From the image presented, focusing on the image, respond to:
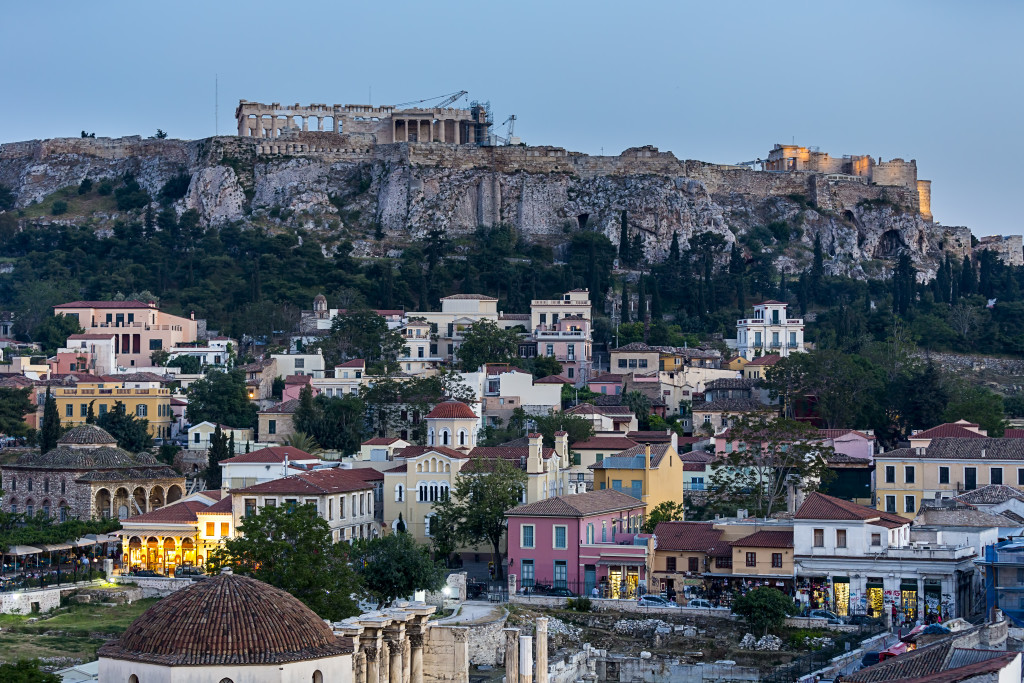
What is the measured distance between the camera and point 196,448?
272ft

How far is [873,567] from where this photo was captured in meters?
55.9

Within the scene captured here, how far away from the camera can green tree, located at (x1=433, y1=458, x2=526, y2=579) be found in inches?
2552

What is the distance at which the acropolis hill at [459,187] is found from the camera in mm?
128750

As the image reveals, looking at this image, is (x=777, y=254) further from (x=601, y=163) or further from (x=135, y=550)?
(x=135, y=550)

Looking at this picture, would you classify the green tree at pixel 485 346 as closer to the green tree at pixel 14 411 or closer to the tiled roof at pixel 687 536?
the green tree at pixel 14 411

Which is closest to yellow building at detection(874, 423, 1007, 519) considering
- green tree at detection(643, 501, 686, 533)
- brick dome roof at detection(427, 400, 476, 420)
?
green tree at detection(643, 501, 686, 533)

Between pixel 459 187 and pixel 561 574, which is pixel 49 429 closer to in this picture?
pixel 561 574

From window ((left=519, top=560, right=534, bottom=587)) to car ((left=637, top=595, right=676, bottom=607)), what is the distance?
4620 mm

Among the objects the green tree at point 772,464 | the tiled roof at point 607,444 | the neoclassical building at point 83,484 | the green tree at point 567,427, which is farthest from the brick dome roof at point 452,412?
the neoclassical building at point 83,484

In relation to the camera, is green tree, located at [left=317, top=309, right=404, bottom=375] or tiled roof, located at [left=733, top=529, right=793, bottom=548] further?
green tree, located at [left=317, top=309, right=404, bottom=375]

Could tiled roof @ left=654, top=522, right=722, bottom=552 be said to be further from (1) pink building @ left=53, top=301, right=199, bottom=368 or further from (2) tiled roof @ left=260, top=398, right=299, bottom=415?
(1) pink building @ left=53, top=301, right=199, bottom=368

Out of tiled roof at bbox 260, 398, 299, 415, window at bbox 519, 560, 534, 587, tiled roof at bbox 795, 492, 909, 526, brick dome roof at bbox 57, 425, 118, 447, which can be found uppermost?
tiled roof at bbox 260, 398, 299, 415

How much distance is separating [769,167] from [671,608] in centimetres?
9732

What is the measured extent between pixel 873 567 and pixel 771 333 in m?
48.7
